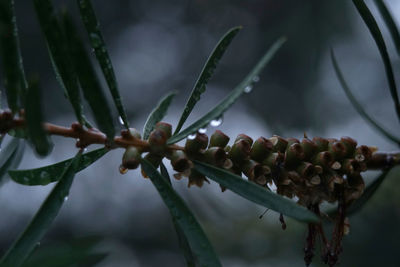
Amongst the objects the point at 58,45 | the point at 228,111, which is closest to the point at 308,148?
the point at 58,45

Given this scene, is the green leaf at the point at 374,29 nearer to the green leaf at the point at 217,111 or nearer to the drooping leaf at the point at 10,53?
the green leaf at the point at 217,111

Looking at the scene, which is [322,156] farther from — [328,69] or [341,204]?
[328,69]

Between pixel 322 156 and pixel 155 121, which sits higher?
pixel 155 121

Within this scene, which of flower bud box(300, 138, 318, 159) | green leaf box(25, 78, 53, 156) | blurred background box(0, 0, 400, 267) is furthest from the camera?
blurred background box(0, 0, 400, 267)

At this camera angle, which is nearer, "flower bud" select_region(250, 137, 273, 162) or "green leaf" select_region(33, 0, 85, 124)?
"green leaf" select_region(33, 0, 85, 124)

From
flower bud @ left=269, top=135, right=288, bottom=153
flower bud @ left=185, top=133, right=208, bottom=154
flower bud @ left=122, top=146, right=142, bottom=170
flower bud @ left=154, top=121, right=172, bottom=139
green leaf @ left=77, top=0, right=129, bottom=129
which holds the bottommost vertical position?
flower bud @ left=269, top=135, right=288, bottom=153

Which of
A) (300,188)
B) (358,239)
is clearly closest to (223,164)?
(300,188)

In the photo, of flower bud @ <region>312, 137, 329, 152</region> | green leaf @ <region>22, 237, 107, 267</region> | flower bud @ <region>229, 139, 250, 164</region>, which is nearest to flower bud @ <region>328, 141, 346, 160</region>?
flower bud @ <region>312, 137, 329, 152</region>

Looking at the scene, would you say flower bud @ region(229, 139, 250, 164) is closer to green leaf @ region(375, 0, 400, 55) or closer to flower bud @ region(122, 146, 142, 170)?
flower bud @ region(122, 146, 142, 170)
